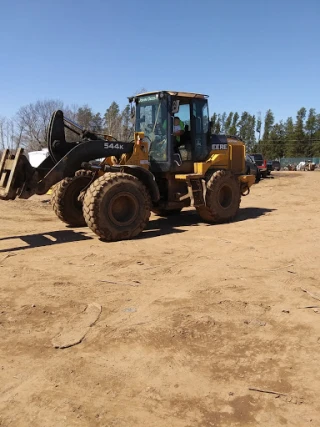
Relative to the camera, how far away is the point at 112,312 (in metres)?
4.44

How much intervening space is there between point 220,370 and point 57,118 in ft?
21.2

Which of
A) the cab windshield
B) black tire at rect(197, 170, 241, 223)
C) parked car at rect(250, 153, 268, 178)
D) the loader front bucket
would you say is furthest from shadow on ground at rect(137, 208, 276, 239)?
parked car at rect(250, 153, 268, 178)

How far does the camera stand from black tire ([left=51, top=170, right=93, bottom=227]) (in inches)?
362

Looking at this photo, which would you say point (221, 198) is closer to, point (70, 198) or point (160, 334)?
point (70, 198)

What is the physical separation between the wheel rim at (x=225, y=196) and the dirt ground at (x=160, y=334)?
2882mm

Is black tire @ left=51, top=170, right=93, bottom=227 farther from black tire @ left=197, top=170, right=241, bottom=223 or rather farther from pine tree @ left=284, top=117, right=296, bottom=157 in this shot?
pine tree @ left=284, top=117, right=296, bottom=157

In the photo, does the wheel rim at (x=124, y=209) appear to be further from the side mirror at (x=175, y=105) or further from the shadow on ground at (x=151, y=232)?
the side mirror at (x=175, y=105)

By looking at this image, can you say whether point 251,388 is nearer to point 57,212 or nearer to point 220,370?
point 220,370

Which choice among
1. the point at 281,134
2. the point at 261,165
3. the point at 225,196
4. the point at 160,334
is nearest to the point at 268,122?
the point at 281,134

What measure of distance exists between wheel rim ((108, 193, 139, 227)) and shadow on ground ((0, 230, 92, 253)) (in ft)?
2.42

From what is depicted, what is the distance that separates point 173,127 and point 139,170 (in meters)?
1.40

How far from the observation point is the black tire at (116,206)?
7660mm

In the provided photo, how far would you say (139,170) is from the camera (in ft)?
28.7

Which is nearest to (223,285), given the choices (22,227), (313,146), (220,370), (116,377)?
(220,370)
